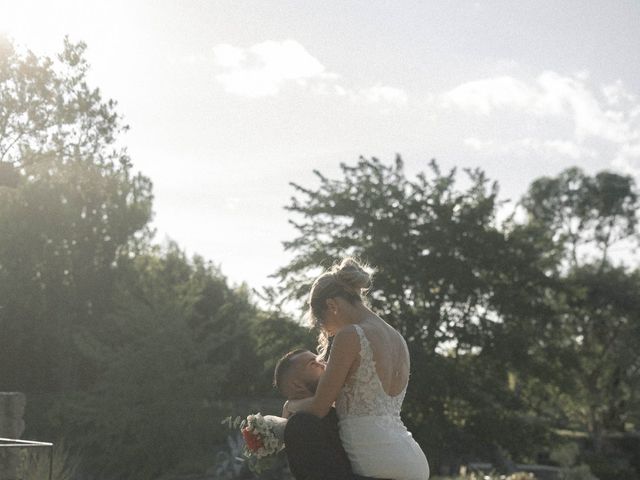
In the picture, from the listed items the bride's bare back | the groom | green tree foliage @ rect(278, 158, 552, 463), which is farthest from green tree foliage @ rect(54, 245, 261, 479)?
the groom

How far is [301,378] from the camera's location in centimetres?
474

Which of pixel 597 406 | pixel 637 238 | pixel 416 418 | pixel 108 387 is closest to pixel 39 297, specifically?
pixel 108 387

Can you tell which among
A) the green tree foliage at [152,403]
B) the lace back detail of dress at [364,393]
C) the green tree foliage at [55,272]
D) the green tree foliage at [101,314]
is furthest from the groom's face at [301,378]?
the green tree foliage at [55,272]

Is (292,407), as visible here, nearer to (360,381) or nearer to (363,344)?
(360,381)

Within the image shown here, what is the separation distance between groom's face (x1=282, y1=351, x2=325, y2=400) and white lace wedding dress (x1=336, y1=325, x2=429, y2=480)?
18cm

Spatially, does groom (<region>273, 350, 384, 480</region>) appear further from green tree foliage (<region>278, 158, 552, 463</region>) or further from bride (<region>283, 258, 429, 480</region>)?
green tree foliage (<region>278, 158, 552, 463</region>)

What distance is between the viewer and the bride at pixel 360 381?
178 inches

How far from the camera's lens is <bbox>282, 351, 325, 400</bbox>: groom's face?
473 centimetres

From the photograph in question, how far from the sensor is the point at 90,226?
117 ft

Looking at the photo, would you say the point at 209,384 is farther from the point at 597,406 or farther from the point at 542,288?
the point at 597,406

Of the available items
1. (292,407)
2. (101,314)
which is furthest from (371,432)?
(101,314)

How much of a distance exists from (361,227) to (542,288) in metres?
4.92

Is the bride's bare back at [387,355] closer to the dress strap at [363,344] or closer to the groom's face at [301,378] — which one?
the dress strap at [363,344]

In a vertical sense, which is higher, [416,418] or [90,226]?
[90,226]
